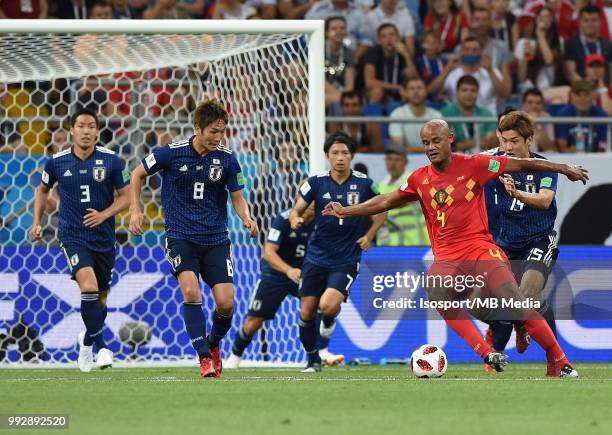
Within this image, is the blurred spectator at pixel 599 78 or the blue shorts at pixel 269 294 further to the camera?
the blurred spectator at pixel 599 78

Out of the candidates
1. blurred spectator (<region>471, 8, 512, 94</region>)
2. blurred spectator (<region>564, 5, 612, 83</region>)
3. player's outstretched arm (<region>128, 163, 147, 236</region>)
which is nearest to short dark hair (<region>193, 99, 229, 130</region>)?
player's outstretched arm (<region>128, 163, 147, 236</region>)

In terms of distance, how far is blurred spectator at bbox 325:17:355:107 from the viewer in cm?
1691

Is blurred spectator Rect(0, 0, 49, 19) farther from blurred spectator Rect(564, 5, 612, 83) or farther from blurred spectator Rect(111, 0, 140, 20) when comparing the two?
blurred spectator Rect(564, 5, 612, 83)

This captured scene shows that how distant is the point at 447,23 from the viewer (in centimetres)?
1838

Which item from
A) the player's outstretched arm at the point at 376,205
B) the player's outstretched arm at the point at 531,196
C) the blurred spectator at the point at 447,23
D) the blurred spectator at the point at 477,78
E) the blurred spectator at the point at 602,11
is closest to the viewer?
the player's outstretched arm at the point at 376,205

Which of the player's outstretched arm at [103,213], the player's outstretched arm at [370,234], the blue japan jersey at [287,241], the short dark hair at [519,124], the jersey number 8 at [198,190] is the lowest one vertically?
the blue japan jersey at [287,241]

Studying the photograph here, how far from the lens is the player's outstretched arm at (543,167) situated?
924 centimetres

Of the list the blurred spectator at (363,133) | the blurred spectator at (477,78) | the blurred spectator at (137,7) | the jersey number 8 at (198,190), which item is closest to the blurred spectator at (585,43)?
the blurred spectator at (477,78)

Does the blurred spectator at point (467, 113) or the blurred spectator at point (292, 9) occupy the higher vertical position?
the blurred spectator at point (292, 9)

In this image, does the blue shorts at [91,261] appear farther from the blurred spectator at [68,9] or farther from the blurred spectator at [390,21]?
the blurred spectator at [390,21]

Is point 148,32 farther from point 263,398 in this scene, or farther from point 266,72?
Result: point 263,398

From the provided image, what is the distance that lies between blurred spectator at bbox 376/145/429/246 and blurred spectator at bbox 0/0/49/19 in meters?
5.17

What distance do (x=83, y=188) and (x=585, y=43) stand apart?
9440 millimetres

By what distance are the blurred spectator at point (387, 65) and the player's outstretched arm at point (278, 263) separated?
502 cm
